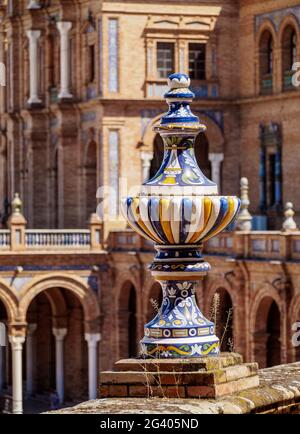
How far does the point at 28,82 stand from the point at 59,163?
4725 mm

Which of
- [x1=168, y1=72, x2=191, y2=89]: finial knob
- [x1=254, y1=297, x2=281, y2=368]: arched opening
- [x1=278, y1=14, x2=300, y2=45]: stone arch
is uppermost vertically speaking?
[x1=278, y1=14, x2=300, y2=45]: stone arch

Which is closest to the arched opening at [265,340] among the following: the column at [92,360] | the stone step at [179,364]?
the column at [92,360]

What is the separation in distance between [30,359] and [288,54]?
13.6 metres

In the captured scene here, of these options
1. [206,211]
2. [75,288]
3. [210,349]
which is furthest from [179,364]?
[75,288]

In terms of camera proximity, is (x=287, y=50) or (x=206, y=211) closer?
(x=206, y=211)

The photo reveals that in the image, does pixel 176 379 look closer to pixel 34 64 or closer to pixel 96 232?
pixel 96 232

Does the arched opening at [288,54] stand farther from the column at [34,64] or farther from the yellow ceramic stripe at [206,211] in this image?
the yellow ceramic stripe at [206,211]

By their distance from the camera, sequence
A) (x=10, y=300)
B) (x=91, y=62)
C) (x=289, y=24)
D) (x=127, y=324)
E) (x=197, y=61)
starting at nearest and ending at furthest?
1. (x=289, y=24)
2. (x=10, y=300)
3. (x=127, y=324)
4. (x=197, y=61)
5. (x=91, y=62)

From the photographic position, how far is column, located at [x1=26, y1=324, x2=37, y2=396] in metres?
55.5

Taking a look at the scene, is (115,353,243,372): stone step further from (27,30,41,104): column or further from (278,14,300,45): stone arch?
(27,30,41,104): column

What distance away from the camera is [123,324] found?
51.9 meters

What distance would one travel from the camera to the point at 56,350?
2160 inches

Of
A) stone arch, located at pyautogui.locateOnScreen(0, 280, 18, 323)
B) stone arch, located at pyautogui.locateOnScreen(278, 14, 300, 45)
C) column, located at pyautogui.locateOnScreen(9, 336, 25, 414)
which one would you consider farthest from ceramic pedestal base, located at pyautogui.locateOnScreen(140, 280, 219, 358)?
stone arch, located at pyautogui.locateOnScreen(0, 280, 18, 323)

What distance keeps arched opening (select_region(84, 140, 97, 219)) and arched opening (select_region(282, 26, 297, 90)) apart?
765 cm
